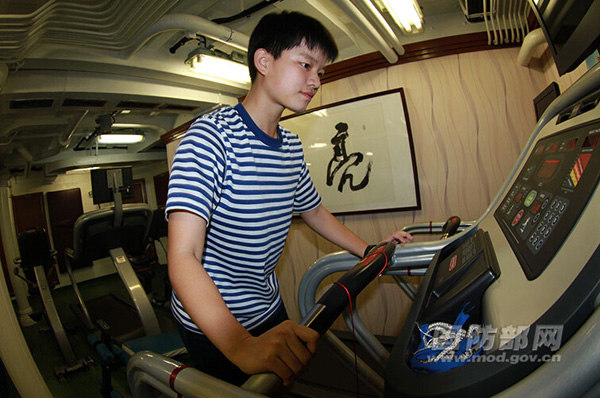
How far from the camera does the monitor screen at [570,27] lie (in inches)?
32.4

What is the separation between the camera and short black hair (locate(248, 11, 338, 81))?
0.90 meters

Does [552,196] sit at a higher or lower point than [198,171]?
lower

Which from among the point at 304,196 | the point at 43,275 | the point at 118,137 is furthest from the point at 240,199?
the point at 118,137

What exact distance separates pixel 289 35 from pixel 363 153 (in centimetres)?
183

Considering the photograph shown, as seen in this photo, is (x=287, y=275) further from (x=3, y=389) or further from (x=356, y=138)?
(x=3, y=389)

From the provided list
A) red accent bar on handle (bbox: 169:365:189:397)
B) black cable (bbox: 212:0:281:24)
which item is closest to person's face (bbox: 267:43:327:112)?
red accent bar on handle (bbox: 169:365:189:397)

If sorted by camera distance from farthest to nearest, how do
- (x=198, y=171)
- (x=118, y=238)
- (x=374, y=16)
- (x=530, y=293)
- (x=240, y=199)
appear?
1. (x=118, y=238)
2. (x=374, y=16)
3. (x=240, y=199)
4. (x=198, y=171)
5. (x=530, y=293)

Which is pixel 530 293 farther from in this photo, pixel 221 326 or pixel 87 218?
pixel 87 218

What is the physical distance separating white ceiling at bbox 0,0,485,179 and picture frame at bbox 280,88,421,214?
1.94ft

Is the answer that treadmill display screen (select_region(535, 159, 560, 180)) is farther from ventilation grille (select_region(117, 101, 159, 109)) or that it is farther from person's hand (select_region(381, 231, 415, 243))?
ventilation grille (select_region(117, 101, 159, 109))

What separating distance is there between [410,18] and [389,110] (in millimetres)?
688

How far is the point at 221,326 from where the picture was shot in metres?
0.54

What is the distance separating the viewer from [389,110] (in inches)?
99.4

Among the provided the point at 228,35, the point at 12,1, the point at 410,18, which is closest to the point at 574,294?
the point at 410,18
